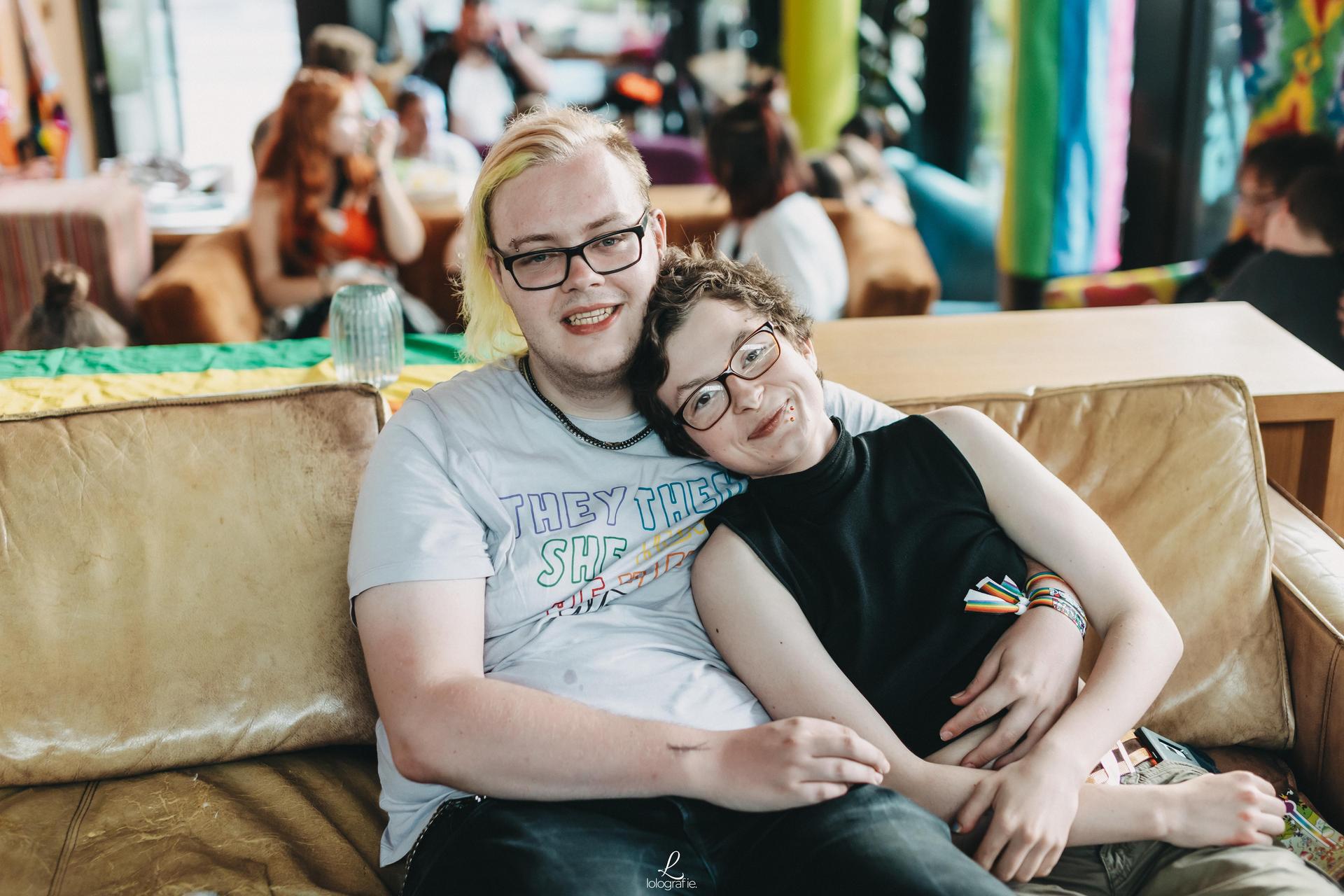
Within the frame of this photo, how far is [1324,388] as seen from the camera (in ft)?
5.91

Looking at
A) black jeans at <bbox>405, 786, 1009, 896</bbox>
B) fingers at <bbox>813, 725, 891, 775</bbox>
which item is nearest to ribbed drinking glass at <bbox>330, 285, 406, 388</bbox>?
black jeans at <bbox>405, 786, 1009, 896</bbox>

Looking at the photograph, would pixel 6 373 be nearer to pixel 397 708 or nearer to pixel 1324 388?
pixel 397 708

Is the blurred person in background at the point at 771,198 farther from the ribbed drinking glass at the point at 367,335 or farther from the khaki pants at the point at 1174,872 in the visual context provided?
the khaki pants at the point at 1174,872

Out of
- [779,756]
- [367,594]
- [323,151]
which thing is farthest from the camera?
[323,151]

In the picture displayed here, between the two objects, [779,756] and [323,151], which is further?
[323,151]

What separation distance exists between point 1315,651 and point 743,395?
2.72 feet

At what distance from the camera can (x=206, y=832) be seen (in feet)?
4.45

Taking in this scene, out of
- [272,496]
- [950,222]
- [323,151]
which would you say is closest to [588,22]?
[950,222]

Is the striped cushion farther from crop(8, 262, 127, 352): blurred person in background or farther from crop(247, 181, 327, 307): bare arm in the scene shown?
crop(8, 262, 127, 352): blurred person in background

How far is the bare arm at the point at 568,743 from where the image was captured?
1.14 metres

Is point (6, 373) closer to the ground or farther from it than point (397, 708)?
farther from it

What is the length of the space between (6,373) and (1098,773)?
179 centimetres

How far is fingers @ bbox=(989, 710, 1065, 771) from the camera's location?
4.20 feet

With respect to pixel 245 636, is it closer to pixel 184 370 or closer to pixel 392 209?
pixel 184 370
